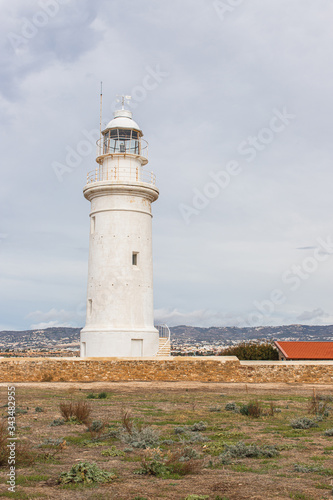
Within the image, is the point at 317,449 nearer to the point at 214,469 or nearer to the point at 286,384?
the point at 214,469

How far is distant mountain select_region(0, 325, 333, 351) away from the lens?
77188mm

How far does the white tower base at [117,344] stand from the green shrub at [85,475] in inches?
590

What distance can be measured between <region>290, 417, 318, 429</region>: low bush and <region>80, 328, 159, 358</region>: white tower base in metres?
11.8

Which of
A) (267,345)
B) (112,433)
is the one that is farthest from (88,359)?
(267,345)

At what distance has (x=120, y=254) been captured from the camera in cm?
2294

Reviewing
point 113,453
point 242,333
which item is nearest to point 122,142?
point 113,453

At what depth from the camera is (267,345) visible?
32.9 meters

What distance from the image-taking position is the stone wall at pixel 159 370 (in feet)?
62.5

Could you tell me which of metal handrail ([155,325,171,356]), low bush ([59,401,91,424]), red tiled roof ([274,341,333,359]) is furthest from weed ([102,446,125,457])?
red tiled roof ([274,341,333,359])

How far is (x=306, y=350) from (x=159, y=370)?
12.8 m

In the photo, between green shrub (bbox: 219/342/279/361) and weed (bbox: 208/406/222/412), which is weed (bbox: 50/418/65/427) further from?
green shrub (bbox: 219/342/279/361)

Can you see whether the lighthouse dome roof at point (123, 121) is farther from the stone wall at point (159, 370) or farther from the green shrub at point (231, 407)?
the green shrub at point (231, 407)

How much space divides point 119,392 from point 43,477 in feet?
32.6

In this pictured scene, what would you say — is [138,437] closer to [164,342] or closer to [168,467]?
[168,467]
